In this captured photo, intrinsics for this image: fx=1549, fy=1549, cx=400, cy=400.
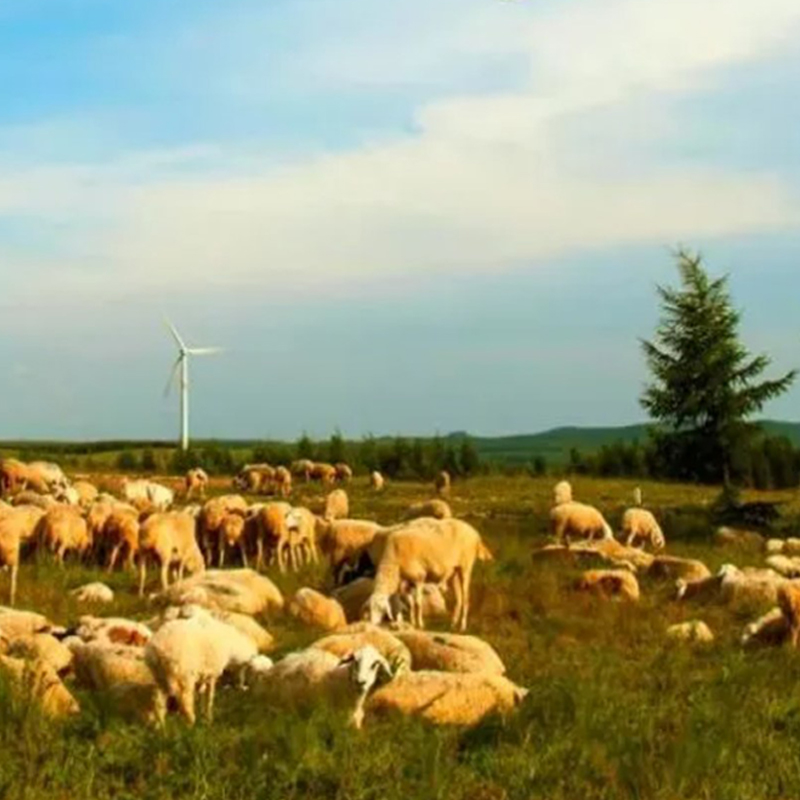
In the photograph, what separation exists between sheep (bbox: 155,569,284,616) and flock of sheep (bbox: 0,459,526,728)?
0.03 m

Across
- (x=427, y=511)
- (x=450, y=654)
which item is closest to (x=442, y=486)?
(x=427, y=511)

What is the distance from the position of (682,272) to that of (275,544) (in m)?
34.4

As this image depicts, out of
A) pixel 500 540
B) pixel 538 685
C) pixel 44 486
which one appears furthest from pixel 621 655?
pixel 44 486

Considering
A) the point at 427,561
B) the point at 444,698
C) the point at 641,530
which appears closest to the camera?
the point at 444,698

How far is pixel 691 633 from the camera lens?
1708cm

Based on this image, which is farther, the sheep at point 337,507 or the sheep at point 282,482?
the sheep at point 282,482

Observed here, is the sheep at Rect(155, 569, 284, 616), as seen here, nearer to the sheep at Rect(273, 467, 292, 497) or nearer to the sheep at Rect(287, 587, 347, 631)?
the sheep at Rect(287, 587, 347, 631)

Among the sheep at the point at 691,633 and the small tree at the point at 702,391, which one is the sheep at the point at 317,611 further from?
the small tree at the point at 702,391

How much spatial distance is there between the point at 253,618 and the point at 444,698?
242 inches

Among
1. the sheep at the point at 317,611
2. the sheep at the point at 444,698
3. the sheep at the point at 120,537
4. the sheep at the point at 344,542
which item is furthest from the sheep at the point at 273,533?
the sheep at the point at 444,698

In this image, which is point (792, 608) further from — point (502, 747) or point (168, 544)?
point (168, 544)

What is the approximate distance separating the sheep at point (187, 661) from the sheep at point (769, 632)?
690 centimetres

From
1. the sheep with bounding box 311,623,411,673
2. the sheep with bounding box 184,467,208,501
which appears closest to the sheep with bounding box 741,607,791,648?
the sheep with bounding box 311,623,411,673

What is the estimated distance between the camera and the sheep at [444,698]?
11.7 metres
